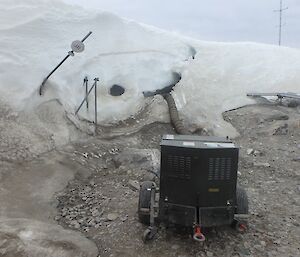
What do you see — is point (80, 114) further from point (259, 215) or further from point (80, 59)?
point (259, 215)

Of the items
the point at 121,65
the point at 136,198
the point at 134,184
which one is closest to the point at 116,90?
the point at 121,65

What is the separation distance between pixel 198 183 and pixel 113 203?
2.30m

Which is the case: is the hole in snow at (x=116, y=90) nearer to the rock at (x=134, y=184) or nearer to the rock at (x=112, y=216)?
the rock at (x=134, y=184)

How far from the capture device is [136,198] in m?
7.98

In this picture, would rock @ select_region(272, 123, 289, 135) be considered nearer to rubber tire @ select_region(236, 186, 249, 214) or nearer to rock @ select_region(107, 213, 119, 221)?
rubber tire @ select_region(236, 186, 249, 214)

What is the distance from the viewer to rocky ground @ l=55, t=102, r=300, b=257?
6305mm

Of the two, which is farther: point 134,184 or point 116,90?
point 116,90

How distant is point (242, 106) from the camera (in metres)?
17.6

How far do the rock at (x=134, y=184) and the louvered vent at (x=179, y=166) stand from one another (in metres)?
2.49

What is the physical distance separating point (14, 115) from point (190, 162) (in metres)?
6.12

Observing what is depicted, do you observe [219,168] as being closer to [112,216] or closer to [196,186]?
[196,186]

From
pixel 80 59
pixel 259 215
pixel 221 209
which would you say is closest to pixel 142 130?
pixel 80 59

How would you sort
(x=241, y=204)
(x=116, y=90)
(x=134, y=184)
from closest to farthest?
(x=241, y=204)
(x=134, y=184)
(x=116, y=90)

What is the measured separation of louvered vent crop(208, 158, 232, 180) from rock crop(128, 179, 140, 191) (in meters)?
2.76
